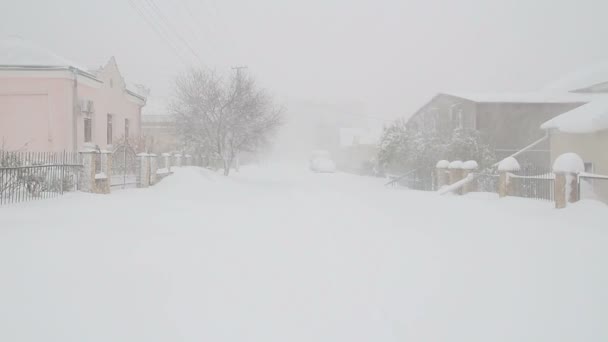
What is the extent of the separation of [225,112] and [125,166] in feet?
40.4

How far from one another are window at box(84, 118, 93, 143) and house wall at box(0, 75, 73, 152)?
2.12m

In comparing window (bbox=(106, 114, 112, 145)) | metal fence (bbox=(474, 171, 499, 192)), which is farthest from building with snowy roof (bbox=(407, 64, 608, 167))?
window (bbox=(106, 114, 112, 145))

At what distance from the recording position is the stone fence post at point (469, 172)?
1623cm

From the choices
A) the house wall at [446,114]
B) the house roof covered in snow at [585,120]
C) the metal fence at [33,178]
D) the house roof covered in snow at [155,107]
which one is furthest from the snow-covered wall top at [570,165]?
the house roof covered in snow at [155,107]

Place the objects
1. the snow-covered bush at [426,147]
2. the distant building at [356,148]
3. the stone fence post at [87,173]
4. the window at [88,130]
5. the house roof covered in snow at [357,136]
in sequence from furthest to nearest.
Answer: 1. the house roof covered in snow at [357,136]
2. the distant building at [356,148]
3. the snow-covered bush at [426,147]
4. the window at [88,130]
5. the stone fence post at [87,173]

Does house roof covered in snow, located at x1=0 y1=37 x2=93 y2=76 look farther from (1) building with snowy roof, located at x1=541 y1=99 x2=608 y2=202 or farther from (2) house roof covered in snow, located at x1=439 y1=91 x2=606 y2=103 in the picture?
(2) house roof covered in snow, located at x1=439 y1=91 x2=606 y2=103

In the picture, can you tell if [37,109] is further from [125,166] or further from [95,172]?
[95,172]

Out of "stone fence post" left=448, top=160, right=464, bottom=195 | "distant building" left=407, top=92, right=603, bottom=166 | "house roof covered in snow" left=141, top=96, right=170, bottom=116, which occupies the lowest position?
"stone fence post" left=448, top=160, right=464, bottom=195

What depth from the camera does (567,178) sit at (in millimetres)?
10156

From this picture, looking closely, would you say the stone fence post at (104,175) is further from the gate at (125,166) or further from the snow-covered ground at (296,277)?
the snow-covered ground at (296,277)

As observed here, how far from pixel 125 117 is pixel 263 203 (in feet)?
48.4

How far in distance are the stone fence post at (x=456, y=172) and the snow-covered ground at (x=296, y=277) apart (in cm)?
659

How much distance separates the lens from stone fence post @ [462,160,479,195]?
1623cm

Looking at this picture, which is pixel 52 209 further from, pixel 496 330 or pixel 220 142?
pixel 220 142
